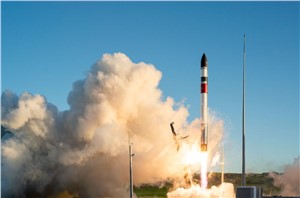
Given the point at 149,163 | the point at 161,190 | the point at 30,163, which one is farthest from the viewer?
the point at 161,190

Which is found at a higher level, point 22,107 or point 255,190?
point 22,107

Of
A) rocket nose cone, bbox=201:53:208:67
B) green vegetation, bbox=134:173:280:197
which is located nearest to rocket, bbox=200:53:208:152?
rocket nose cone, bbox=201:53:208:67

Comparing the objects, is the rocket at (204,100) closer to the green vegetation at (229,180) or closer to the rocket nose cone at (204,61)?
the rocket nose cone at (204,61)

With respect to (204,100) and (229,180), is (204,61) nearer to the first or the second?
(204,100)

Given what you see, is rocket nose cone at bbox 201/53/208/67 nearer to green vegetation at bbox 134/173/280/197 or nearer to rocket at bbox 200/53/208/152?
rocket at bbox 200/53/208/152

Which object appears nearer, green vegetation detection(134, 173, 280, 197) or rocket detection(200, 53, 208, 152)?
rocket detection(200, 53, 208, 152)

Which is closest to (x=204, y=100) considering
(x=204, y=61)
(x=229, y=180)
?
(x=204, y=61)

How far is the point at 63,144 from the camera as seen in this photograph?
92.6 metres

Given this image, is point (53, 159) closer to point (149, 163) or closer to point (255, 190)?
point (149, 163)

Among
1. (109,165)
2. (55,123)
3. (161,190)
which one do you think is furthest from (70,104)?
(161,190)

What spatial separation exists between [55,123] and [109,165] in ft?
39.9

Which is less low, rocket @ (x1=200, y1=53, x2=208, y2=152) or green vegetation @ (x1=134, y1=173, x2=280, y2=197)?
rocket @ (x1=200, y1=53, x2=208, y2=152)

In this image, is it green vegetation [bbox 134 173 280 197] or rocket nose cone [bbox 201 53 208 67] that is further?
green vegetation [bbox 134 173 280 197]

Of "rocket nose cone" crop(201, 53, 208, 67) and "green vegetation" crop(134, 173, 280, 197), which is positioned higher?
"rocket nose cone" crop(201, 53, 208, 67)
